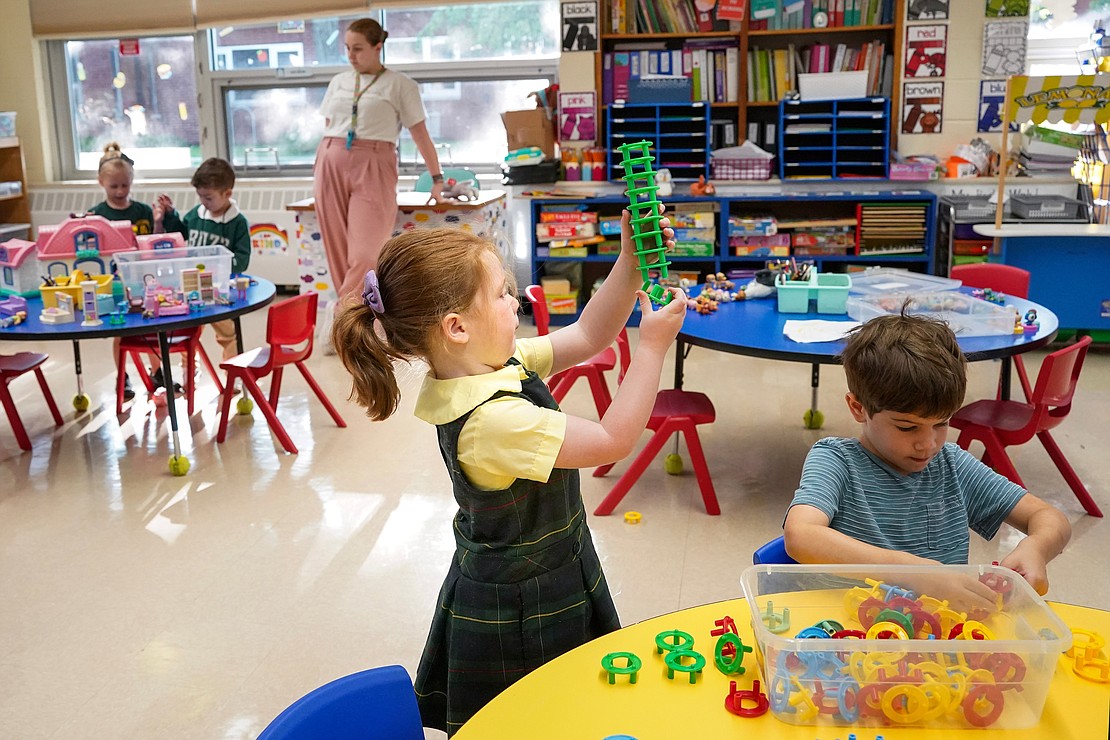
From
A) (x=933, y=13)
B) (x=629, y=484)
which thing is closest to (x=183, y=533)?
(x=629, y=484)

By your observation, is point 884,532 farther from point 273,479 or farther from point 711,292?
point 273,479

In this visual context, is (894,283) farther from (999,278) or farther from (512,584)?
(512,584)

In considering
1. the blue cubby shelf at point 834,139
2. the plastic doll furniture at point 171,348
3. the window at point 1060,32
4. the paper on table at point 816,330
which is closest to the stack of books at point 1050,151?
the window at point 1060,32

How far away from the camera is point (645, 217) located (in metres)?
1.54

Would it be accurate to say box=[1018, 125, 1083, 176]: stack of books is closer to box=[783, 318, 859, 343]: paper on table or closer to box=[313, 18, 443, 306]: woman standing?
box=[783, 318, 859, 343]: paper on table

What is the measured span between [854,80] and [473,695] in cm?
515

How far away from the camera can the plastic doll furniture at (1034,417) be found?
322 centimetres

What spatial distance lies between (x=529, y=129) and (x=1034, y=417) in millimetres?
3850

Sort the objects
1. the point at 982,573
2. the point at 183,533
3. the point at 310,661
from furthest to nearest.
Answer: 1. the point at 183,533
2. the point at 310,661
3. the point at 982,573

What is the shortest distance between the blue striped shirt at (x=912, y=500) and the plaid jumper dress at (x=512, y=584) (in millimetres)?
367

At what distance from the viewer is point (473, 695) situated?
1.67 metres

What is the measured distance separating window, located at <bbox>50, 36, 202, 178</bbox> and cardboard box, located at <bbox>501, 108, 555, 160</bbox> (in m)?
2.54

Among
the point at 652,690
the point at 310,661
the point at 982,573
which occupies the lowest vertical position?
the point at 310,661

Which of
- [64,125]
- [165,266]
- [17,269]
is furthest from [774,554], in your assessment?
[64,125]
